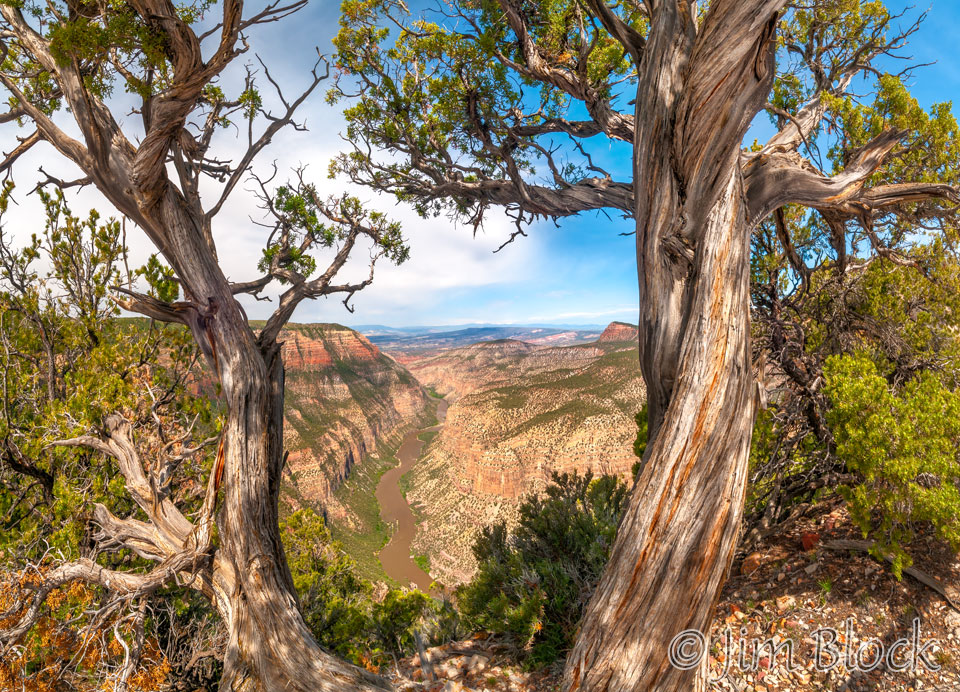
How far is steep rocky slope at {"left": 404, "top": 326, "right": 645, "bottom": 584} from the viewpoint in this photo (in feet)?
131

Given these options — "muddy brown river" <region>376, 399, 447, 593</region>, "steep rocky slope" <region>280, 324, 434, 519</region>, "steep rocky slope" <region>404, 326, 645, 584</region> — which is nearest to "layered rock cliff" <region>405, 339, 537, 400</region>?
"steep rocky slope" <region>280, 324, 434, 519</region>

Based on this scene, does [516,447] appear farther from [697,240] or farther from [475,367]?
[475,367]

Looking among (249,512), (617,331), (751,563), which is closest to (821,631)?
(751,563)

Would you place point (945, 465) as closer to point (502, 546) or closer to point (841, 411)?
point (841, 411)

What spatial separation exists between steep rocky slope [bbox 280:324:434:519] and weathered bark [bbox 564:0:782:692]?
44.4 metres

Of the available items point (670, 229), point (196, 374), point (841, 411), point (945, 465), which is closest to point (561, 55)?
point (670, 229)

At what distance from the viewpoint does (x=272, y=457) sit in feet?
13.8

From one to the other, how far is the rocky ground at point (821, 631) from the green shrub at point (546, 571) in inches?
14.0

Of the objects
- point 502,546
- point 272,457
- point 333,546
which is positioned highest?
point 272,457

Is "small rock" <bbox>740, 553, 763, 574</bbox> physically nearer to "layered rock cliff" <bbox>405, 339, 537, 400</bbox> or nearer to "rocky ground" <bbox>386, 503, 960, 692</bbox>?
"rocky ground" <bbox>386, 503, 960, 692</bbox>

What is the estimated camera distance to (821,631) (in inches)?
146

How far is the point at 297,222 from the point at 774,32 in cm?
528

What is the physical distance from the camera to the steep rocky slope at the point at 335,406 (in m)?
65.0

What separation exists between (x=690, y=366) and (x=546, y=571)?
4045 mm
